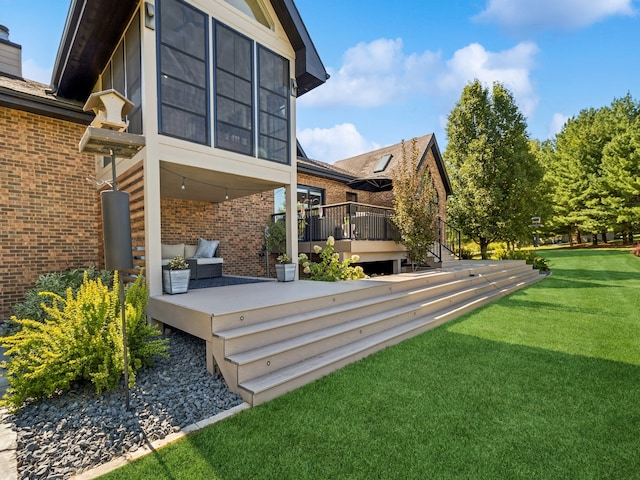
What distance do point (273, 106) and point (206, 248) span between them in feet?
12.9

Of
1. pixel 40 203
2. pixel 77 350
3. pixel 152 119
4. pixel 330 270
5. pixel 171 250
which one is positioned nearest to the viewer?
pixel 77 350

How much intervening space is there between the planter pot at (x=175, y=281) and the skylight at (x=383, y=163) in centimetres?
1081

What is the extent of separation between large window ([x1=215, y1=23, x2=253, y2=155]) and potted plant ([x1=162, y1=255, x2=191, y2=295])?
7.59ft

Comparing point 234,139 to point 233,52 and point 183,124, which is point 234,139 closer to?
point 183,124

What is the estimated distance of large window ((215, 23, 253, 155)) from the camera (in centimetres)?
592

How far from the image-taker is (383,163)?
14469mm

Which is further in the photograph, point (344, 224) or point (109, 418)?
point (344, 224)

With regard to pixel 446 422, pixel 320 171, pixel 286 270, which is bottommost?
pixel 446 422

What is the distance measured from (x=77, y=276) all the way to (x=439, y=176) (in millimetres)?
16248

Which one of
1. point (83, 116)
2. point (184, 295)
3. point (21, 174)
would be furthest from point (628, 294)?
point (21, 174)

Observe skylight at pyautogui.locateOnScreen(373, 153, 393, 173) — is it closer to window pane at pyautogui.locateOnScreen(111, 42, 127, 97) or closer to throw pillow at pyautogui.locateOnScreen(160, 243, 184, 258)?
throw pillow at pyautogui.locateOnScreen(160, 243, 184, 258)

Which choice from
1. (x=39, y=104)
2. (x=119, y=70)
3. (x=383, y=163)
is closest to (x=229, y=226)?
(x=119, y=70)

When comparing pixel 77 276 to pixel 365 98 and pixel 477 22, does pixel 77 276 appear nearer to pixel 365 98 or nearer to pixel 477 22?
pixel 477 22

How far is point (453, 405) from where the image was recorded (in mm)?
3027
